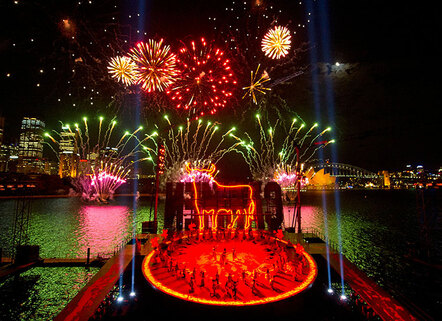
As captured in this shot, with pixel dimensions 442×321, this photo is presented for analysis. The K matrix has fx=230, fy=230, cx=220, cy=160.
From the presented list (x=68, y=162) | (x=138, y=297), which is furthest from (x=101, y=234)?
(x=68, y=162)

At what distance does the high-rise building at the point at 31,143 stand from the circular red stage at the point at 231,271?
13809 centimetres

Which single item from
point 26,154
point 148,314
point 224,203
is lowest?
point 148,314

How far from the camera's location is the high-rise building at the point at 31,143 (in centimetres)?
11936

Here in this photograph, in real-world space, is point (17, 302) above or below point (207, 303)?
below

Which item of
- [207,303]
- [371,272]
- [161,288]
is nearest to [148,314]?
[161,288]

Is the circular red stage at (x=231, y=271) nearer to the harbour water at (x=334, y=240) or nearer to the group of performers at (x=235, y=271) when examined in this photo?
the group of performers at (x=235, y=271)

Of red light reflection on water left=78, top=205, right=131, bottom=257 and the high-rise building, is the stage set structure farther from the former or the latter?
the high-rise building

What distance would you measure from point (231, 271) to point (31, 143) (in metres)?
158

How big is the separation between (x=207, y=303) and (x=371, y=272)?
18195mm

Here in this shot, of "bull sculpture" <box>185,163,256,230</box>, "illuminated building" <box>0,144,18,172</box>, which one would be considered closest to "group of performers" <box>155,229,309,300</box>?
"bull sculpture" <box>185,163,256,230</box>

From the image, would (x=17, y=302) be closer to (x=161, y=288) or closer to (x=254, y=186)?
(x=161, y=288)

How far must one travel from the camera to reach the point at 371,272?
20.7m

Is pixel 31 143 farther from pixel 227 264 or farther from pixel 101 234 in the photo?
pixel 227 264

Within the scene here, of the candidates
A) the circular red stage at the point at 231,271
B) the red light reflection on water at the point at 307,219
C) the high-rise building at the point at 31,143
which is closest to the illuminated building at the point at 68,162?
the high-rise building at the point at 31,143
